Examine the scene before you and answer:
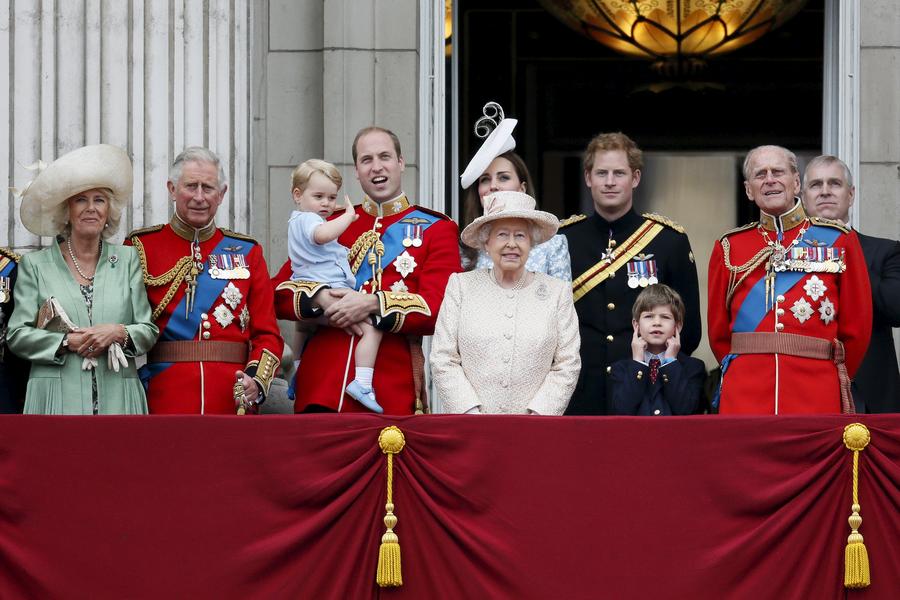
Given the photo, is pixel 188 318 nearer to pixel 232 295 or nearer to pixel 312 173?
pixel 232 295

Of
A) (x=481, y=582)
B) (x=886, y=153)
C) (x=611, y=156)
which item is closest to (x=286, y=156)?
(x=611, y=156)

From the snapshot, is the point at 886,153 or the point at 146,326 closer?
the point at 146,326

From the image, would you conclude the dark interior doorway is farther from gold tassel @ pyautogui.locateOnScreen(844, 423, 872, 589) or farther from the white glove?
gold tassel @ pyautogui.locateOnScreen(844, 423, 872, 589)

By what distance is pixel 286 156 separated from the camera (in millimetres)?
9898

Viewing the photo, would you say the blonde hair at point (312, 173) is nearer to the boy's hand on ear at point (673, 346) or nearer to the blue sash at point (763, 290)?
the boy's hand on ear at point (673, 346)

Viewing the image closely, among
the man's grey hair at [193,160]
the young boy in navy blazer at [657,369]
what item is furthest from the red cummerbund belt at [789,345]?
the man's grey hair at [193,160]

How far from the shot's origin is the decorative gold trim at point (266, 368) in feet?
24.5

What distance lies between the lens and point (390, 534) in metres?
6.60

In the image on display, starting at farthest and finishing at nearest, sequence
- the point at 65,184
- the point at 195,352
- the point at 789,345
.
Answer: the point at 195,352, the point at 65,184, the point at 789,345

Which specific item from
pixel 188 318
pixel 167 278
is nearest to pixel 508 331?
pixel 188 318

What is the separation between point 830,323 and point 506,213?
1.39 m

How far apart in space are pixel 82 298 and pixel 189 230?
0.60 meters

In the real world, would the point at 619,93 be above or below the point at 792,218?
above

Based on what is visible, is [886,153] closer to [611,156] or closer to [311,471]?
[611,156]
